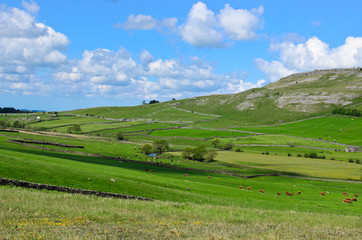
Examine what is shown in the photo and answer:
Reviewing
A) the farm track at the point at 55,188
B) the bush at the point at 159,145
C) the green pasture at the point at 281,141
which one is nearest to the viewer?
the farm track at the point at 55,188

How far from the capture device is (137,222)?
67.2 feet

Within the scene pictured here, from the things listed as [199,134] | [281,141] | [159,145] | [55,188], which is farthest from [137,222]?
[199,134]

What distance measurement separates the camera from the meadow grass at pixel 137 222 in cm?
1692

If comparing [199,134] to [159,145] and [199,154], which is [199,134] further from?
[199,154]

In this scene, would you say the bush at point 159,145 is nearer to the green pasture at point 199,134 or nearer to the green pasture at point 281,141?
the green pasture at point 281,141

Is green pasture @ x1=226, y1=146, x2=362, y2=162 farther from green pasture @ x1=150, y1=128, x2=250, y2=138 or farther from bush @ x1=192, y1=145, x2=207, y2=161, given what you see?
bush @ x1=192, y1=145, x2=207, y2=161

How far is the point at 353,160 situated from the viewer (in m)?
115

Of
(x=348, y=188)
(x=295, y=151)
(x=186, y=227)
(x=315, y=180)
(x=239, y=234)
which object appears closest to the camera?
(x=239, y=234)

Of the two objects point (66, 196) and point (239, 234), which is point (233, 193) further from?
point (239, 234)

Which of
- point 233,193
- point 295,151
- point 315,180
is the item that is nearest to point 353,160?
point 295,151

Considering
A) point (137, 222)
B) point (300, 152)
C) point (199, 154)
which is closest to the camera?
point (137, 222)

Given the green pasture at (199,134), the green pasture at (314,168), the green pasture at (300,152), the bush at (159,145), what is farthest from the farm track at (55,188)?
the green pasture at (199,134)

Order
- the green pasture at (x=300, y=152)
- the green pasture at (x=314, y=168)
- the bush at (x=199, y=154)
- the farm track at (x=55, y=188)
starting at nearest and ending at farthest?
the farm track at (x=55, y=188) < the green pasture at (x=314, y=168) < the bush at (x=199, y=154) < the green pasture at (x=300, y=152)

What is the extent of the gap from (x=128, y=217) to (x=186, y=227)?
187 inches
